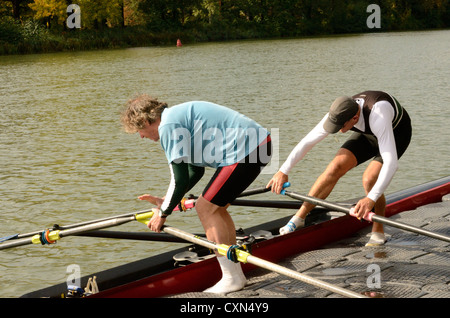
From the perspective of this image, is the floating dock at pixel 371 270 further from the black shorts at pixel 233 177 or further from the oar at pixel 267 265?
the black shorts at pixel 233 177

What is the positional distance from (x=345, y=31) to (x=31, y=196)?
69.9 m

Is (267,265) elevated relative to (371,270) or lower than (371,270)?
elevated

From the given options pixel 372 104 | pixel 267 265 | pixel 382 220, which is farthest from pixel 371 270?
pixel 372 104

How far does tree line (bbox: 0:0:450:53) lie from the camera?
52.7 m

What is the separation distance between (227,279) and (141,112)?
150cm

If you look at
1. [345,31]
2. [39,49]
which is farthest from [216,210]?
[345,31]

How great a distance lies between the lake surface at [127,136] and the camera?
8.53 meters

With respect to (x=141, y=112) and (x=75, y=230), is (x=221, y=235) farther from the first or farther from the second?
(x=75, y=230)

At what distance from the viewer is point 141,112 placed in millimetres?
4691

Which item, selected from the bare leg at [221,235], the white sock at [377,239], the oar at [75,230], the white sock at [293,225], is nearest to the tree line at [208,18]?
the oar at [75,230]

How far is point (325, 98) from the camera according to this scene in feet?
65.4

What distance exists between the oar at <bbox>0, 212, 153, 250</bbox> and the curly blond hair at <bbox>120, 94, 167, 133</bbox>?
92 cm

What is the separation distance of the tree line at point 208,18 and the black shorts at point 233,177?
46.1 meters
